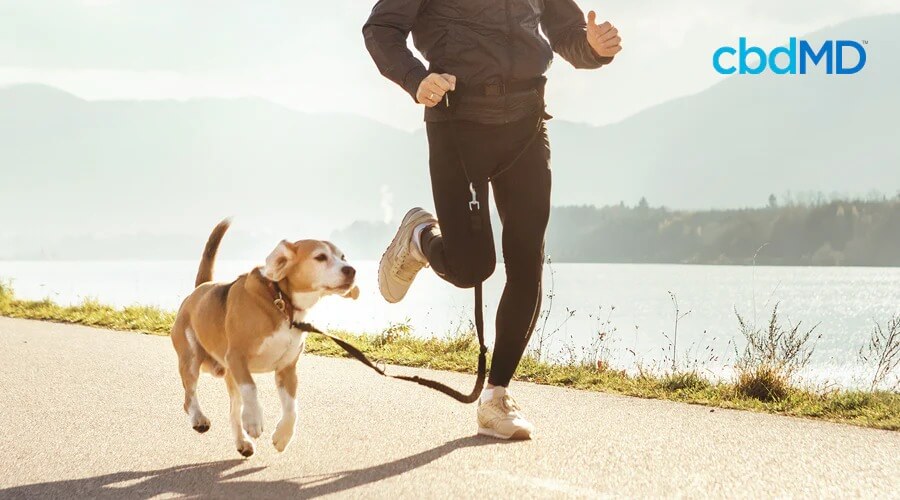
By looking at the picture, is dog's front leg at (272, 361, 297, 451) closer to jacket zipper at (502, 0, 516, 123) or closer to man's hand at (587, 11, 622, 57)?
jacket zipper at (502, 0, 516, 123)

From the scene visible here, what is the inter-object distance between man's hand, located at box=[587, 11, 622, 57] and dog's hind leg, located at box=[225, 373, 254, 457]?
253 cm

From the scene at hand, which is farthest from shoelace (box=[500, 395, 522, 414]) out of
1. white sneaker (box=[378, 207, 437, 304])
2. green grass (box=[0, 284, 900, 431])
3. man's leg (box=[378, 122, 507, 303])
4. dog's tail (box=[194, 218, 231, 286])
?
green grass (box=[0, 284, 900, 431])

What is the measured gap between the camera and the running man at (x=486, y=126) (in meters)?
4.93

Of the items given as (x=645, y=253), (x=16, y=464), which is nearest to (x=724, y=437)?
(x=16, y=464)

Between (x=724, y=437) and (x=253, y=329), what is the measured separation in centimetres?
270

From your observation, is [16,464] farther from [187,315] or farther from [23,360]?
[23,360]

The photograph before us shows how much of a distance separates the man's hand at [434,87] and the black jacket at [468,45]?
0.43 ft

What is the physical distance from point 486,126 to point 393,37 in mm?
668

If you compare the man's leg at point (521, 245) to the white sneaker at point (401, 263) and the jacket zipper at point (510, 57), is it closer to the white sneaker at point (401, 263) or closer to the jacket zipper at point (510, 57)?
the jacket zipper at point (510, 57)

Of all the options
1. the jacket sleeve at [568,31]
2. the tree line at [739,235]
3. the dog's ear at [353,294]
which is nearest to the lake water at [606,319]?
the dog's ear at [353,294]

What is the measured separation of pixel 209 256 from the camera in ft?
18.6

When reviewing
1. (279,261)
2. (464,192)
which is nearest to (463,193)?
(464,192)

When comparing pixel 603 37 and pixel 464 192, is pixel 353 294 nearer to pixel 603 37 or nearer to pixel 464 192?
pixel 464 192

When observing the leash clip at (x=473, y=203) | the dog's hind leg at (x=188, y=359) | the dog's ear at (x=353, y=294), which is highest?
the leash clip at (x=473, y=203)
